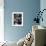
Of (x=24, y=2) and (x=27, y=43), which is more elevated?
(x=24, y=2)

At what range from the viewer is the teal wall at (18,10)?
5.49 meters

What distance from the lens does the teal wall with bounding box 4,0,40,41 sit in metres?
5.49

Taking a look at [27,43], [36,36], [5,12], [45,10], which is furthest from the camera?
[5,12]

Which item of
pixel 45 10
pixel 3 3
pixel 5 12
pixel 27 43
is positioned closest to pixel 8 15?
pixel 5 12

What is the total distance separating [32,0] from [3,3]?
121 cm

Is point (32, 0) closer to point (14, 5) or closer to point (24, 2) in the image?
point (24, 2)

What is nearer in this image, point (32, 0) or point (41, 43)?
point (41, 43)

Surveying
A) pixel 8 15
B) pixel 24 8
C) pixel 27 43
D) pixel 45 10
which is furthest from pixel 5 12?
pixel 27 43

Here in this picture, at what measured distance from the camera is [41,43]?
8.57 ft

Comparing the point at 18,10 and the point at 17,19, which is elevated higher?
the point at 18,10

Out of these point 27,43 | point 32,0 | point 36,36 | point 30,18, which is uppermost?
point 32,0

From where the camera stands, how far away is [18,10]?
552 cm

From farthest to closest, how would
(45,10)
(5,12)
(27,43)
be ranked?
(5,12) < (45,10) < (27,43)

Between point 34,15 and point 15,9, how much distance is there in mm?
827
